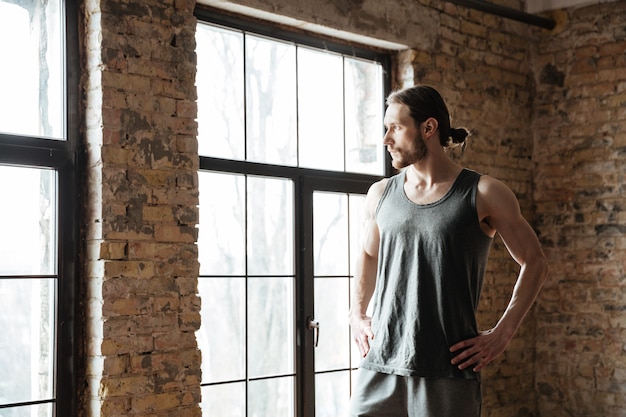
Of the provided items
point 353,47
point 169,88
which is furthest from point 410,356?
point 353,47

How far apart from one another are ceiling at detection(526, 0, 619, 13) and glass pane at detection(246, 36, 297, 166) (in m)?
2.06

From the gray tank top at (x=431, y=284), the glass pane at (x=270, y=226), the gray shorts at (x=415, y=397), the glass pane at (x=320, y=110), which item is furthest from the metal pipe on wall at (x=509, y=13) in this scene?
the gray shorts at (x=415, y=397)

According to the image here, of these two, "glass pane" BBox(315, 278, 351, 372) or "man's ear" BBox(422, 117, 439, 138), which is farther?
"glass pane" BBox(315, 278, 351, 372)

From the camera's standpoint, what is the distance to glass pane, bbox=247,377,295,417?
4258 mm

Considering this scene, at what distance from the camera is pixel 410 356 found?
2.78 metres

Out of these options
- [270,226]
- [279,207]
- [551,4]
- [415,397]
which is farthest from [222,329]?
[551,4]

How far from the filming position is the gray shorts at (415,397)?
2.72m

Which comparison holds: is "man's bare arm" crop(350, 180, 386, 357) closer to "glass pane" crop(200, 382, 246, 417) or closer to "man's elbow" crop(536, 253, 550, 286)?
"man's elbow" crop(536, 253, 550, 286)

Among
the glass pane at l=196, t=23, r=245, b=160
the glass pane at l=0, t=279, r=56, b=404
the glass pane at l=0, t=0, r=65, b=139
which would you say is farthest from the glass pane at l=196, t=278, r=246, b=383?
the glass pane at l=0, t=0, r=65, b=139

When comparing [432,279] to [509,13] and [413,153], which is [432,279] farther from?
[509,13]

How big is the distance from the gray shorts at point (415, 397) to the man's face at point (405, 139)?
0.73 meters

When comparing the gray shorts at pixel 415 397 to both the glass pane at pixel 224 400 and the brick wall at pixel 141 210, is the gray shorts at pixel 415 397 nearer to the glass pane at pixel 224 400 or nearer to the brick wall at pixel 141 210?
the brick wall at pixel 141 210

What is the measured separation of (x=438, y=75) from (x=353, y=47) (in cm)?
59

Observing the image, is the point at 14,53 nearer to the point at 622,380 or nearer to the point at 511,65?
the point at 511,65
